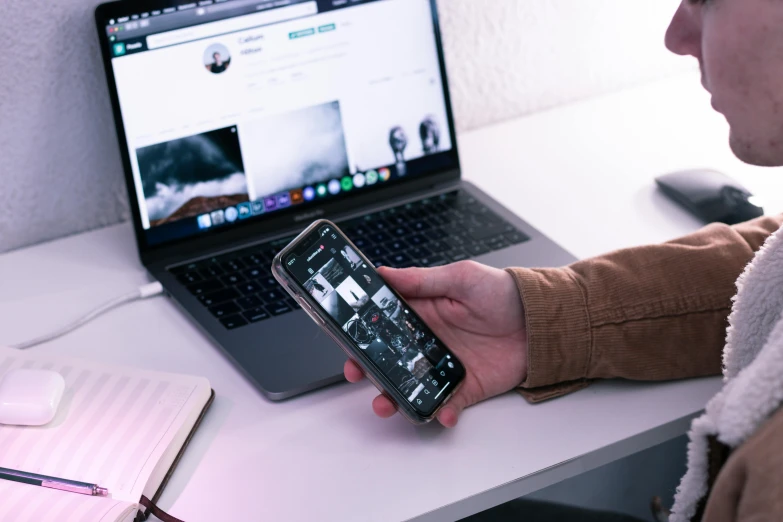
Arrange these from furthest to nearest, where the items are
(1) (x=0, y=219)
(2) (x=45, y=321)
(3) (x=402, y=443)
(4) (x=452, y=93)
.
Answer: (4) (x=452, y=93) < (1) (x=0, y=219) < (2) (x=45, y=321) < (3) (x=402, y=443)

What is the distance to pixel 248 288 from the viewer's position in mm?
929

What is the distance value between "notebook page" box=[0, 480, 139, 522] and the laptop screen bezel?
1.12 feet

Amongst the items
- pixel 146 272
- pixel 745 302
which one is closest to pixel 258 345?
pixel 146 272

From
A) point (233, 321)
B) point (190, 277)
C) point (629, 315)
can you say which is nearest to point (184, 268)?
point (190, 277)

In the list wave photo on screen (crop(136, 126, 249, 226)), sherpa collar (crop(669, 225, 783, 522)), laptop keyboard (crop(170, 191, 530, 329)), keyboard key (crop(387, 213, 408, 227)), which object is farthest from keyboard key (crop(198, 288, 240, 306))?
sherpa collar (crop(669, 225, 783, 522))

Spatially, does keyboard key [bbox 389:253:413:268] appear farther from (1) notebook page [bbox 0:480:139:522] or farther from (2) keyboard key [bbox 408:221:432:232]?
(1) notebook page [bbox 0:480:139:522]

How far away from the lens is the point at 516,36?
1.26m

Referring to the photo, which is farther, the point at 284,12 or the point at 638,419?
the point at 284,12

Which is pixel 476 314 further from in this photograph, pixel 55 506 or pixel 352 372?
pixel 55 506

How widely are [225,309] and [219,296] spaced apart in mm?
28

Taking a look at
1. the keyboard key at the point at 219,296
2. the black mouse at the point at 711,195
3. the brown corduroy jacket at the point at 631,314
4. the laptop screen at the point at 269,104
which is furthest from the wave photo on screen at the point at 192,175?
the black mouse at the point at 711,195

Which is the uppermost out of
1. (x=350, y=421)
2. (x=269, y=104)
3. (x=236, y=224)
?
(x=269, y=104)

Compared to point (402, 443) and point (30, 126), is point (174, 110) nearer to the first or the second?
point (30, 126)

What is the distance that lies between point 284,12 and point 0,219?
1.31 ft
